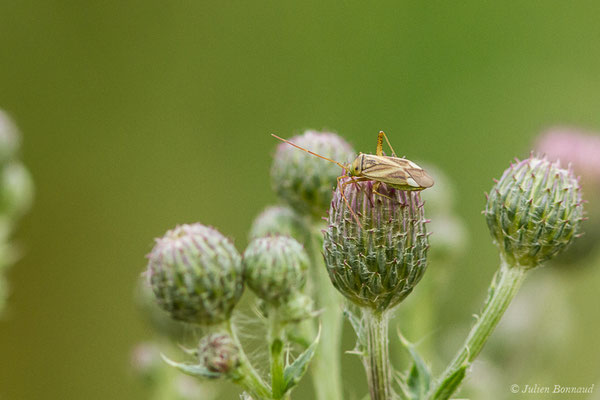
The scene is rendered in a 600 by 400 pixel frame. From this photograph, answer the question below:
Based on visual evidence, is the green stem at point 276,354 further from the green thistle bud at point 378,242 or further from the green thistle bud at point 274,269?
Answer: the green thistle bud at point 378,242

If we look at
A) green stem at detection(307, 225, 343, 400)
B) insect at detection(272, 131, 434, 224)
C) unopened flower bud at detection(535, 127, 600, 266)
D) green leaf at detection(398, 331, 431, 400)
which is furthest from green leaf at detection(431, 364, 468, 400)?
unopened flower bud at detection(535, 127, 600, 266)

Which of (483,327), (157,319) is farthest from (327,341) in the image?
(157,319)

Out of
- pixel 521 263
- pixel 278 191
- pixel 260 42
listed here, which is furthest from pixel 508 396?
pixel 260 42

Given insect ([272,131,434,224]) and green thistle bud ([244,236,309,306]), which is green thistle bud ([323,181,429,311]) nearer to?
insect ([272,131,434,224])

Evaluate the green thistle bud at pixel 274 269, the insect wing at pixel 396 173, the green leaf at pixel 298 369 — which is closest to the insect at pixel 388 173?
A: the insect wing at pixel 396 173

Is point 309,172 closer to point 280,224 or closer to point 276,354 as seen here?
point 280,224

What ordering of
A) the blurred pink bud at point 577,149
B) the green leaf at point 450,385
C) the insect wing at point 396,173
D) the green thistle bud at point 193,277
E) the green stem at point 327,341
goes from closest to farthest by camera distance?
the green leaf at point 450,385, the insect wing at point 396,173, the green thistle bud at point 193,277, the green stem at point 327,341, the blurred pink bud at point 577,149

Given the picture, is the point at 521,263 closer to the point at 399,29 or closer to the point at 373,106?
the point at 373,106
